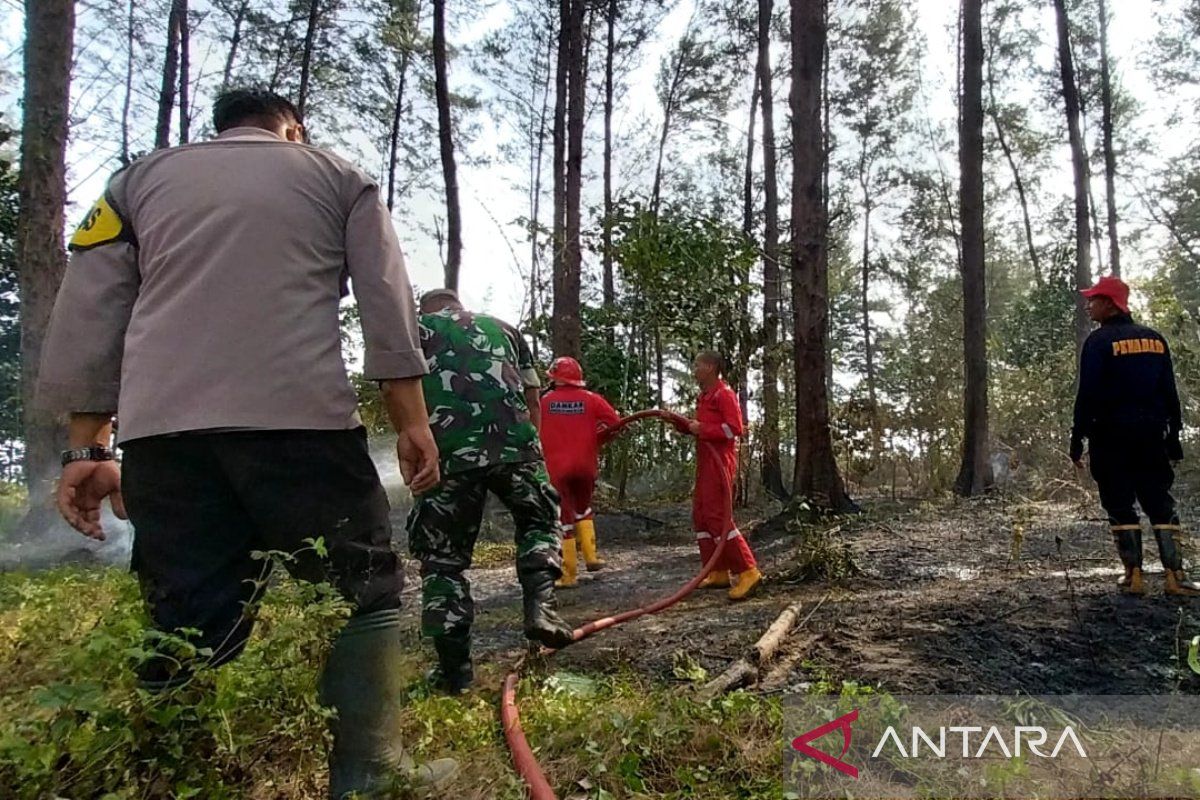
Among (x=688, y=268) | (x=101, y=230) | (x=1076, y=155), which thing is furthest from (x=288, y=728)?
(x=1076, y=155)

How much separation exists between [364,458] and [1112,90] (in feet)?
84.3

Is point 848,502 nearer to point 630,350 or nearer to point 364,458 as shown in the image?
point 630,350

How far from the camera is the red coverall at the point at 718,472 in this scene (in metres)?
5.55

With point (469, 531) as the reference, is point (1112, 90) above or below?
above

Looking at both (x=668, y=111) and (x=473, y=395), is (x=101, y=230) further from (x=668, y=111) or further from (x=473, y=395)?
(x=668, y=111)

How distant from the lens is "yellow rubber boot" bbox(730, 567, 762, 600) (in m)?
5.29

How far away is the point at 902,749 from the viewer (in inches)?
94.2

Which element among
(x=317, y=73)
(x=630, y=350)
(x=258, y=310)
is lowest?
(x=258, y=310)

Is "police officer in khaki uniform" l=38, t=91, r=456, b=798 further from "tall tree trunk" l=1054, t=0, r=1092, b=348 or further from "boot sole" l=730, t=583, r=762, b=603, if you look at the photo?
"tall tree trunk" l=1054, t=0, r=1092, b=348

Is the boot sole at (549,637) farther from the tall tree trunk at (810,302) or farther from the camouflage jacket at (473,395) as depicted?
the tall tree trunk at (810,302)


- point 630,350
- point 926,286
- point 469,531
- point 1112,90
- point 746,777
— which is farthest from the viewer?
point 926,286

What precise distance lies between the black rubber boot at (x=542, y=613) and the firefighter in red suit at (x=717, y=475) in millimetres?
2166

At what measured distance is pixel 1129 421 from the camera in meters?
4.70

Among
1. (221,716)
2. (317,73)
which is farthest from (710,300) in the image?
(317,73)
